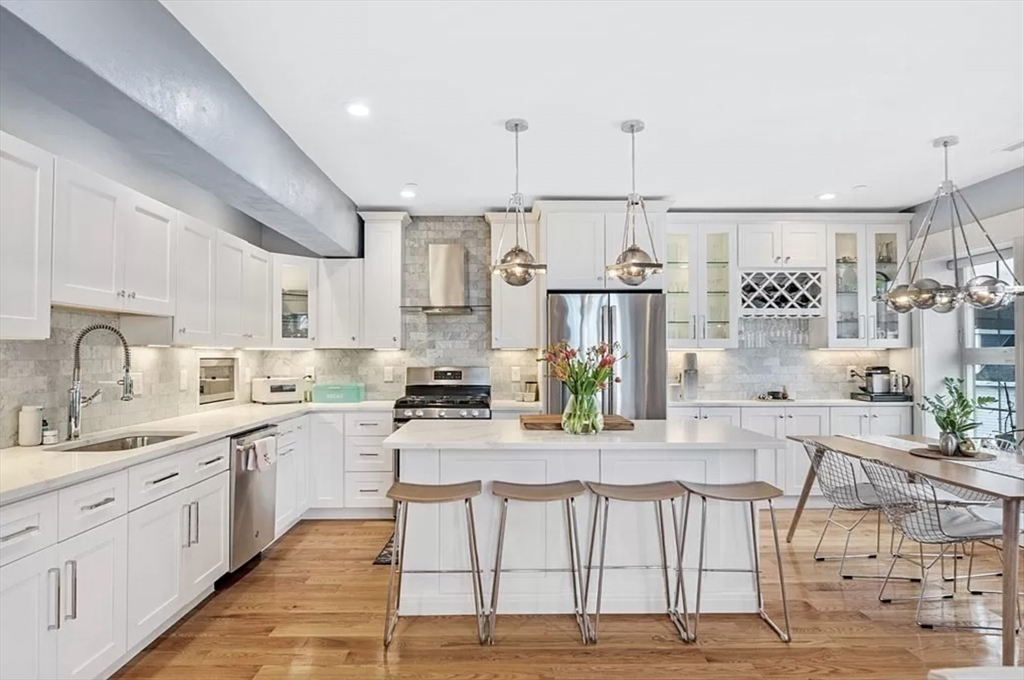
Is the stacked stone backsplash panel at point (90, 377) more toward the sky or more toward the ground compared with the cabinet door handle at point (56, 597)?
more toward the sky

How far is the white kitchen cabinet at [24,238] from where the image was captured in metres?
2.15

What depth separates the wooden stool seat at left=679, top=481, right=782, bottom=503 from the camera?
2.77 m

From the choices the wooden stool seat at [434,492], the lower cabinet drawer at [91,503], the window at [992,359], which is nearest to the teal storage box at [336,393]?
the wooden stool seat at [434,492]

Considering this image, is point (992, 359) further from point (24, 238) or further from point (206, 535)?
point (24, 238)

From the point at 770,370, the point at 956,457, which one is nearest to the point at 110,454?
the point at 956,457

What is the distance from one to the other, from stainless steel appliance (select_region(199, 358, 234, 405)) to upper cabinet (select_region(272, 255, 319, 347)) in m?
0.42

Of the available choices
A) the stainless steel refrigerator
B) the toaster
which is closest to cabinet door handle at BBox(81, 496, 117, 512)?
the toaster

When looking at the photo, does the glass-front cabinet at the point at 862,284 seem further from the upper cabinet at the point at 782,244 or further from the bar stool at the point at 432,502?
the bar stool at the point at 432,502

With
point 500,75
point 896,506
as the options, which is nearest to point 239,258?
point 500,75

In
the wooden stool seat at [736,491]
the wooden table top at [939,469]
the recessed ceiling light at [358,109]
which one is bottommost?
the wooden stool seat at [736,491]

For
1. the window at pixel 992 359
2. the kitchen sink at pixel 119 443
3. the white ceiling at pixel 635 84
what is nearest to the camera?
the white ceiling at pixel 635 84

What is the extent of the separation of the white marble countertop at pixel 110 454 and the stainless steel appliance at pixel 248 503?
100 millimetres

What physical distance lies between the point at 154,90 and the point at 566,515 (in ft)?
8.69

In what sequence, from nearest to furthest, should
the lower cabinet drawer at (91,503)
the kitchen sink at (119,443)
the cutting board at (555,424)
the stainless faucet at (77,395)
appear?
the lower cabinet drawer at (91,503), the kitchen sink at (119,443), the stainless faucet at (77,395), the cutting board at (555,424)
